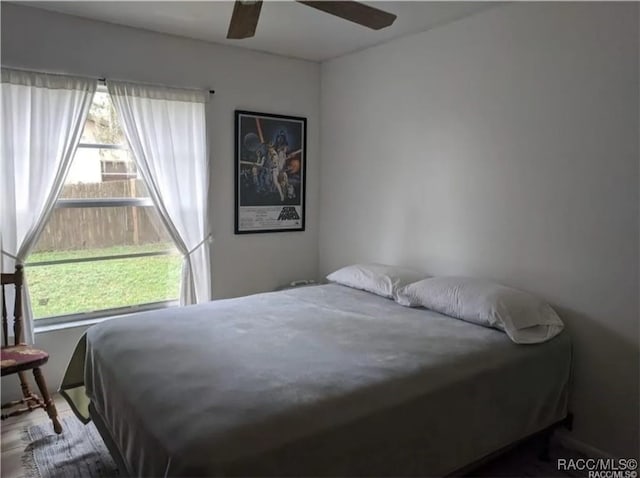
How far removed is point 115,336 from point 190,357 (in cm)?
56

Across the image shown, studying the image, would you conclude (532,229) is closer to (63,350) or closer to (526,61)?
(526,61)

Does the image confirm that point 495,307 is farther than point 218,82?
No

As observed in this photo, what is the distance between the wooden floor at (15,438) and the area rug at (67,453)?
0.03 meters

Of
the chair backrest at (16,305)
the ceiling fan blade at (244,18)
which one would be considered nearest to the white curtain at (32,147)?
the chair backrest at (16,305)

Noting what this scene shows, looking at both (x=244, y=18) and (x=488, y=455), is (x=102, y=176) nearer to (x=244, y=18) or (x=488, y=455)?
(x=244, y=18)

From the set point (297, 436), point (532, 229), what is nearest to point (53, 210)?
point (297, 436)

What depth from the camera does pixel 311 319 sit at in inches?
105

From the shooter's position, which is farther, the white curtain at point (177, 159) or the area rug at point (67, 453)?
the white curtain at point (177, 159)

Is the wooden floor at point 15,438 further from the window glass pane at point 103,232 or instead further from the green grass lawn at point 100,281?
the window glass pane at point 103,232

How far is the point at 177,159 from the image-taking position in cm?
349

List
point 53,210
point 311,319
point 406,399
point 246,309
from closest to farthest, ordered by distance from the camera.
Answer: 1. point 406,399
2. point 311,319
3. point 246,309
4. point 53,210

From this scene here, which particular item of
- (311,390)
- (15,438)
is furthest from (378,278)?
(15,438)

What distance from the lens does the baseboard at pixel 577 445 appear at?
98.5 inches

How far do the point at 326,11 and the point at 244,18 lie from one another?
39 centimetres
